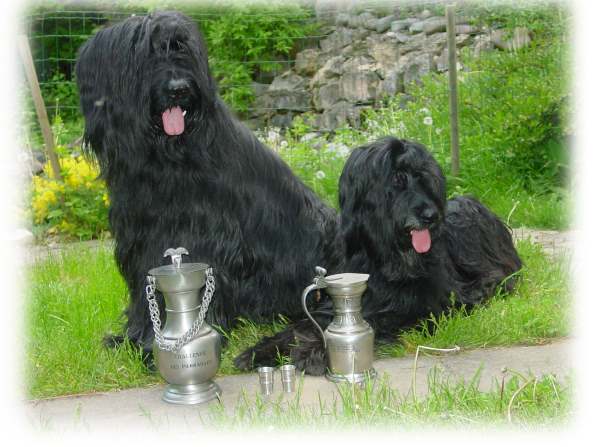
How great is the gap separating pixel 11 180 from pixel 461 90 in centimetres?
434

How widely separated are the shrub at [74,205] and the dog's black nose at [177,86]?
3.79 m

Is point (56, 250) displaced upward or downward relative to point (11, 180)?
downward

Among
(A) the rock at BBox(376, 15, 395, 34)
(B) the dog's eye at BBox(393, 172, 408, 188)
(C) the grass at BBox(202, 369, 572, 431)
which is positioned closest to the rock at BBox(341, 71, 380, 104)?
(A) the rock at BBox(376, 15, 395, 34)

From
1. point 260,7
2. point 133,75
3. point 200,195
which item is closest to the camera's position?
point 133,75

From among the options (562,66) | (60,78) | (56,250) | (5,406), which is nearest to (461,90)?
(562,66)

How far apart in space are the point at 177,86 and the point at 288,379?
1.25m

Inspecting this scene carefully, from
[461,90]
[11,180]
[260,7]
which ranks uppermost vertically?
[260,7]

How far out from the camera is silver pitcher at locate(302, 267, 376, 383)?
3090 millimetres

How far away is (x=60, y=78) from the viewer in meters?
11.2

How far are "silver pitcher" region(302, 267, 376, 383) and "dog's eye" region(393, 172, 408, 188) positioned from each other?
18.5 inches

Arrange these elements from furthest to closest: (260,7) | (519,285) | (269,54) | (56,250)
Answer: (269,54), (260,7), (56,250), (519,285)

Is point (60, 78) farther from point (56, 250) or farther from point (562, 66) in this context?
point (562, 66)

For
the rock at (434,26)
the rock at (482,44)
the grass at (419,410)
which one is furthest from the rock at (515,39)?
the grass at (419,410)

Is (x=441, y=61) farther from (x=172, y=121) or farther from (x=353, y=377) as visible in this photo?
(x=353, y=377)
